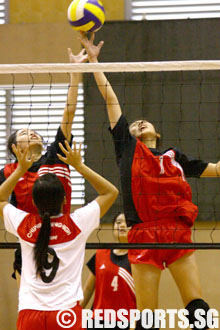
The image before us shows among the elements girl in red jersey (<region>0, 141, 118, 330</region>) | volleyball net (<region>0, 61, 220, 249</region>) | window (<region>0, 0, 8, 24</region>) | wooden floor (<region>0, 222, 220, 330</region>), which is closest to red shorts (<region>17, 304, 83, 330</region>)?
girl in red jersey (<region>0, 141, 118, 330</region>)

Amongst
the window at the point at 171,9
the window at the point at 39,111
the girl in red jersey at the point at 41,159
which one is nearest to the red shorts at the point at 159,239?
the girl in red jersey at the point at 41,159

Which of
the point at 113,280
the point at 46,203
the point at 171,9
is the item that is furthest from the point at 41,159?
the point at 171,9

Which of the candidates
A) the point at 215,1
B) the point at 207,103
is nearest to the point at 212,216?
the point at 207,103

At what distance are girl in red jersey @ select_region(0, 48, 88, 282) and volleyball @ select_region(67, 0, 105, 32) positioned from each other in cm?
24

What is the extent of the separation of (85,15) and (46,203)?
186 cm

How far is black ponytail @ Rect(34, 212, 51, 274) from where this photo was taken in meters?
3.29

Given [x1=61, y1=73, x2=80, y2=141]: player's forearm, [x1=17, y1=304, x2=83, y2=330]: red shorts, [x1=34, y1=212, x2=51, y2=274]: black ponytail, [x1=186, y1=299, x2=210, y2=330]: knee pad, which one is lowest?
[x1=17, y1=304, x2=83, y2=330]: red shorts

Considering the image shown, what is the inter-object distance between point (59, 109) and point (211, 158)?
1.89 m

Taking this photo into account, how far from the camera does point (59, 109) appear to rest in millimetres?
7129

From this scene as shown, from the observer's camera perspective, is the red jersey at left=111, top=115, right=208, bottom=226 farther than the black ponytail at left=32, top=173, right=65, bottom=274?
Yes

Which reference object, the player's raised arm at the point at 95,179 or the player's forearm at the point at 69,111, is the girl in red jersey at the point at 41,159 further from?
the player's raised arm at the point at 95,179

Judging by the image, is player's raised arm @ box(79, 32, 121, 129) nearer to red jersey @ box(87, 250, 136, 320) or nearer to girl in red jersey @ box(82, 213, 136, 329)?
girl in red jersey @ box(82, 213, 136, 329)

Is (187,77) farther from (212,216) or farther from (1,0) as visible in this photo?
(1,0)

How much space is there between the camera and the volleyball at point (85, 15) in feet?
15.2
